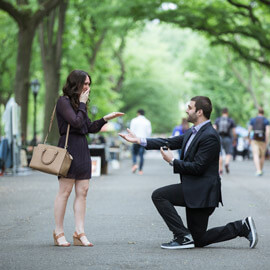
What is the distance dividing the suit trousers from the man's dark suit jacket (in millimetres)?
135

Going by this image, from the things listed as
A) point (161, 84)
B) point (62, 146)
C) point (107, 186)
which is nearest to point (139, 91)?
point (161, 84)

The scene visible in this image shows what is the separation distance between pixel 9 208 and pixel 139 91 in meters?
56.6

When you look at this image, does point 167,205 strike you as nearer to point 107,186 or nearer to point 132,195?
point 132,195

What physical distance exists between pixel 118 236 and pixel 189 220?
1238mm

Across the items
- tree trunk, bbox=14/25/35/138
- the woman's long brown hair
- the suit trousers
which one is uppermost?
tree trunk, bbox=14/25/35/138

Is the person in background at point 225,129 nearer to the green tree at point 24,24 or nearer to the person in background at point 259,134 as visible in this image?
the person in background at point 259,134

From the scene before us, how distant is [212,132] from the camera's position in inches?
277

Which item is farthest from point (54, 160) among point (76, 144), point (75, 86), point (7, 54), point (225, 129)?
point (7, 54)

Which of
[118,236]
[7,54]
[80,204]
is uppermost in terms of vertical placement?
[7,54]

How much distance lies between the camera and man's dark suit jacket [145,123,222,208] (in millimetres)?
6871

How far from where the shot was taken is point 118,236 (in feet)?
26.5

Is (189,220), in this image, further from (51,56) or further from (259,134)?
(51,56)

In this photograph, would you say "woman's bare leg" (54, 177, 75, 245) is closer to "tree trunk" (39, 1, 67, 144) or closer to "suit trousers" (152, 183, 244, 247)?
"suit trousers" (152, 183, 244, 247)

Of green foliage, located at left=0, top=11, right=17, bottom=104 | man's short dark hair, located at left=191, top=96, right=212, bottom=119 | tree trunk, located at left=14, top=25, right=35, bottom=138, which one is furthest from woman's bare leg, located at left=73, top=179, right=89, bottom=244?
green foliage, located at left=0, top=11, right=17, bottom=104
